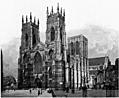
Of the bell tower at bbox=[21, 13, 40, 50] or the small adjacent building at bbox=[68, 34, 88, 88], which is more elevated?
the bell tower at bbox=[21, 13, 40, 50]

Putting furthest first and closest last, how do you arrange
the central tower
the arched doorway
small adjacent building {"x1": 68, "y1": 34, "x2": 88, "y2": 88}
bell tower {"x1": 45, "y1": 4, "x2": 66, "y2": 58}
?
small adjacent building {"x1": 68, "y1": 34, "x2": 88, "y2": 88}, the arched doorway, bell tower {"x1": 45, "y1": 4, "x2": 66, "y2": 58}, the central tower

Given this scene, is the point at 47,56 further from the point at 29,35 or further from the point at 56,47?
the point at 29,35

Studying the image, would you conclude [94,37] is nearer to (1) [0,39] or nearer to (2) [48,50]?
(1) [0,39]

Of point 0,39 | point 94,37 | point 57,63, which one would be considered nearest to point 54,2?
point 0,39

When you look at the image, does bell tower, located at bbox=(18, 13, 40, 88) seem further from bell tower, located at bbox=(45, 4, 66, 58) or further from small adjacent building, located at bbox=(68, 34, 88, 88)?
small adjacent building, located at bbox=(68, 34, 88, 88)

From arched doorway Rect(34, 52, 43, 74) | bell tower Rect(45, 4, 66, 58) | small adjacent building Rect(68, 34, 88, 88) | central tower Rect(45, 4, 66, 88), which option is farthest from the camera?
small adjacent building Rect(68, 34, 88, 88)

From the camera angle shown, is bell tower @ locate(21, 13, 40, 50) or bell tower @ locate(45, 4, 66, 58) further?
bell tower @ locate(21, 13, 40, 50)

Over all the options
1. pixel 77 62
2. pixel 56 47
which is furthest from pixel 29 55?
pixel 77 62

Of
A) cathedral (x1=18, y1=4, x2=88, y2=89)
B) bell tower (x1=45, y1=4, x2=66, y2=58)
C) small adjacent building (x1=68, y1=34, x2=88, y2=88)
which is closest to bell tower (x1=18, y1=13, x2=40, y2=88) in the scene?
cathedral (x1=18, y1=4, x2=88, y2=89)
